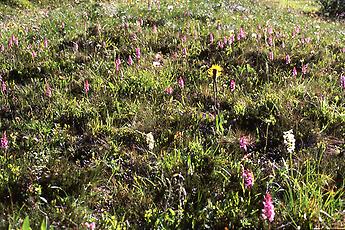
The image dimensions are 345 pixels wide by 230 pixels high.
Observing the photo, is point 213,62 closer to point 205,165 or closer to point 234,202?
point 205,165

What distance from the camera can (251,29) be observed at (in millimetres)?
8430

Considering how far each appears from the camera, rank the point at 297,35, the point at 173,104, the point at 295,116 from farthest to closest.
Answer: the point at 297,35
the point at 173,104
the point at 295,116

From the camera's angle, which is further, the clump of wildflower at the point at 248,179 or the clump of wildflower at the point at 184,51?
the clump of wildflower at the point at 184,51

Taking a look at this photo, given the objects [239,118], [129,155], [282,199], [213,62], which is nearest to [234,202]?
[282,199]

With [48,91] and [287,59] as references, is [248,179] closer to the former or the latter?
[48,91]

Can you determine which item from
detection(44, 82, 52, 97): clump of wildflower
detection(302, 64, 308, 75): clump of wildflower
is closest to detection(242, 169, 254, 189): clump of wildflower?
detection(302, 64, 308, 75): clump of wildflower

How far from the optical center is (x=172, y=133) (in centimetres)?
434

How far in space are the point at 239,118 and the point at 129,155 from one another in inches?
58.6

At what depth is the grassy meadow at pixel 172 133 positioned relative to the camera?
125 inches

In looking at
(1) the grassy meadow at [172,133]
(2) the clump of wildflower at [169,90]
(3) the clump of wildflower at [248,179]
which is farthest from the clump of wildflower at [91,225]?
(2) the clump of wildflower at [169,90]

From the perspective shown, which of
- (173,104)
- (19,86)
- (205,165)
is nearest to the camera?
(205,165)

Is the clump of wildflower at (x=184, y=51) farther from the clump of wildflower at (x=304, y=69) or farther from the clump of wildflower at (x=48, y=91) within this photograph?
the clump of wildflower at (x=48, y=91)

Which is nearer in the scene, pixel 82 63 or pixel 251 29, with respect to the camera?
pixel 82 63

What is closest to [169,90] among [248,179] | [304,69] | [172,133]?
[172,133]
